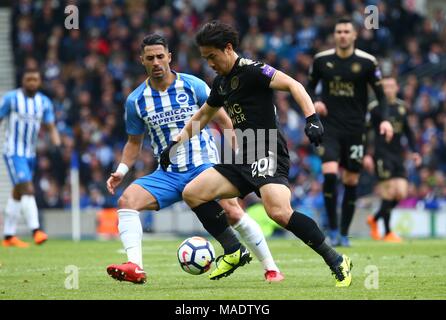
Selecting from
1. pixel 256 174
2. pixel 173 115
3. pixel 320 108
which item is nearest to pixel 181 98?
pixel 173 115

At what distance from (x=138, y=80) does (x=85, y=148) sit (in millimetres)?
2540

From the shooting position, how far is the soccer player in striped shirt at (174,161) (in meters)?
9.20

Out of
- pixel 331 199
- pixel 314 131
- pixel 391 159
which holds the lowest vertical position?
pixel 331 199

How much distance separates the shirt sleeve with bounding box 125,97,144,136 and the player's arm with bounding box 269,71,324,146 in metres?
1.78

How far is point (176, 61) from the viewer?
83.4 ft

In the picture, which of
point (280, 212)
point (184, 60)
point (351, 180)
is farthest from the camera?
point (184, 60)

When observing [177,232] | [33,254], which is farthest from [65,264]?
[177,232]

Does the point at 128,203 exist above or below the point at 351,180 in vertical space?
above

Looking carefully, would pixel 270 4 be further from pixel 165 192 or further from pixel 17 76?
pixel 165 192

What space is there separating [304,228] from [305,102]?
1.00 meters

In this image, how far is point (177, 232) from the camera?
21.1 metres

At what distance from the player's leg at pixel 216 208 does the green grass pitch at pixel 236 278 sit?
199 mm

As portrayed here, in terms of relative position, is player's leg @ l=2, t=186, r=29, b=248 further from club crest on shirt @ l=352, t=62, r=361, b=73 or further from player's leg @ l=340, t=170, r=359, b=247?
club crest on shirt @ l=352, t=62, r=361, b=73

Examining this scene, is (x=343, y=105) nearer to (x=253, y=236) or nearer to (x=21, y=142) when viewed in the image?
(x=253, y=236)
